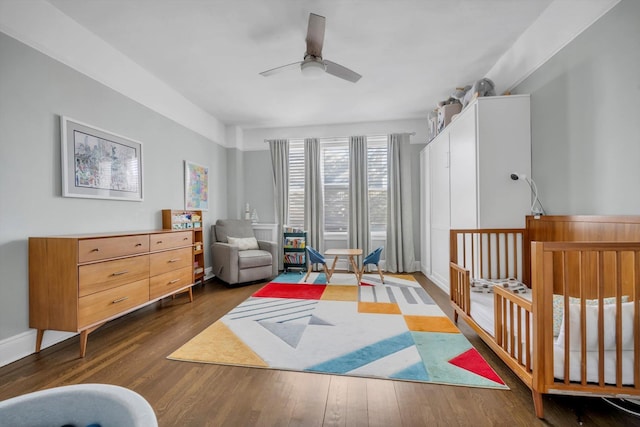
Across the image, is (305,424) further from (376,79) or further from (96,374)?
(376,79)

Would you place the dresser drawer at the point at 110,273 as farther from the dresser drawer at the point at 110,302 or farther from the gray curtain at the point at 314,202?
the gray curtain at the point at 314,202

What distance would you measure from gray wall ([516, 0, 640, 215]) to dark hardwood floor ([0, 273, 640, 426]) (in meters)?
1.26

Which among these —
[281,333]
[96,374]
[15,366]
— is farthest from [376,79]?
[15,366]

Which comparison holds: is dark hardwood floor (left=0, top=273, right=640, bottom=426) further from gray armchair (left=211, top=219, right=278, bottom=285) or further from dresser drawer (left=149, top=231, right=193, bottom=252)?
gray armchair (left=211, top=219, right=278, bottom=285)

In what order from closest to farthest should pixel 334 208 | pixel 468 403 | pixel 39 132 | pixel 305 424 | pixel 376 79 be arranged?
pixel 305 424 → pixel 468 403 → pixel 39 132 → pixel 376 79 → pixel 334 208

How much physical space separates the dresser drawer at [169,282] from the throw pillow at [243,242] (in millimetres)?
1037

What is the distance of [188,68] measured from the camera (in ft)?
10.4

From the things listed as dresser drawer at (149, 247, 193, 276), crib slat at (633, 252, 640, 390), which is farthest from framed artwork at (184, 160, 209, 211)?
crib slat at (633, 252, 640, 390)

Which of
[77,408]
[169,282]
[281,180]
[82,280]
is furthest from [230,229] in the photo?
[77,408]

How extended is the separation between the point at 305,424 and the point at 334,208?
155 inches

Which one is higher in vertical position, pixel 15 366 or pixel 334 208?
pixel 334 208

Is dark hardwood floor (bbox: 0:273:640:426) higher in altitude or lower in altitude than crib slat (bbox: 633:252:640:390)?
lower

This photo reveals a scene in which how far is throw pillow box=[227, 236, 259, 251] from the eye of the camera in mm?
4379

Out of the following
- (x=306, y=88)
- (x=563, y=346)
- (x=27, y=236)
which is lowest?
(x=563, y=346)
